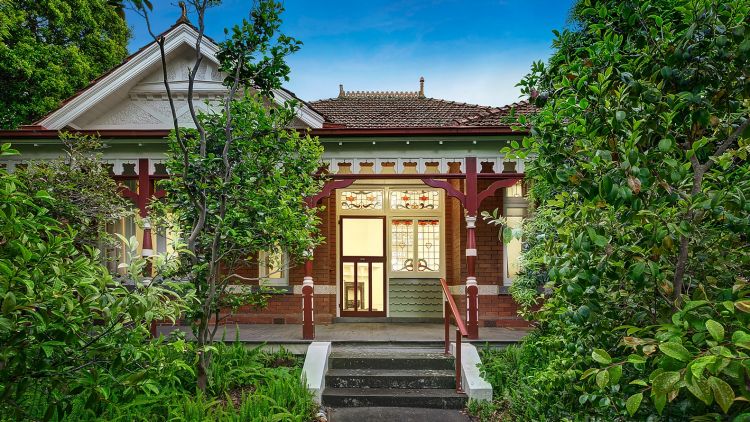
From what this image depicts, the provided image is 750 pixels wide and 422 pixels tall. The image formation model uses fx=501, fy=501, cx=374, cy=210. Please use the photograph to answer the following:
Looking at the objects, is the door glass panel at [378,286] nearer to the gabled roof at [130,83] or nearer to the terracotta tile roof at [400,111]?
the terracotta tile roof at [400,111]

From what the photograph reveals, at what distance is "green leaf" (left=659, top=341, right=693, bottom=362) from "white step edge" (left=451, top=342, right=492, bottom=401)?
4.96 metres

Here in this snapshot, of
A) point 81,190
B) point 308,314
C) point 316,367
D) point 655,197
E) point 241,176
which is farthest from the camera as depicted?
point 308,314

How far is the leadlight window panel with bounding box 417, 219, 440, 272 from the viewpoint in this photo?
38.1 feet

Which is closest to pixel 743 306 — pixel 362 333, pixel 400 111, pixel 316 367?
pixel 316 367

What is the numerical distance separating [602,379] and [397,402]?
4.99 meters

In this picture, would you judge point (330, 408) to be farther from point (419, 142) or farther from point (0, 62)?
point (0, 62)

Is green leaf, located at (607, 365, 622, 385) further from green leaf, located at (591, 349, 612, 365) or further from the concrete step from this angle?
the concrete step

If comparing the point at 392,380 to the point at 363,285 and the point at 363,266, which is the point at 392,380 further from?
the point at 363,266

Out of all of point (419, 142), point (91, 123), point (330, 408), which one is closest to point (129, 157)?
point (91, 123)

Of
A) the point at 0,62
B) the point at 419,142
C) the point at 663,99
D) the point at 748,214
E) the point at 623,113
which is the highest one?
the point at 0,62

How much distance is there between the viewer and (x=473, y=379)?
259 inches

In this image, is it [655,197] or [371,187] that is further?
[371,187]

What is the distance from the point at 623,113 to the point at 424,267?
9543mm

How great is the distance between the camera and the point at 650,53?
8.75ft
